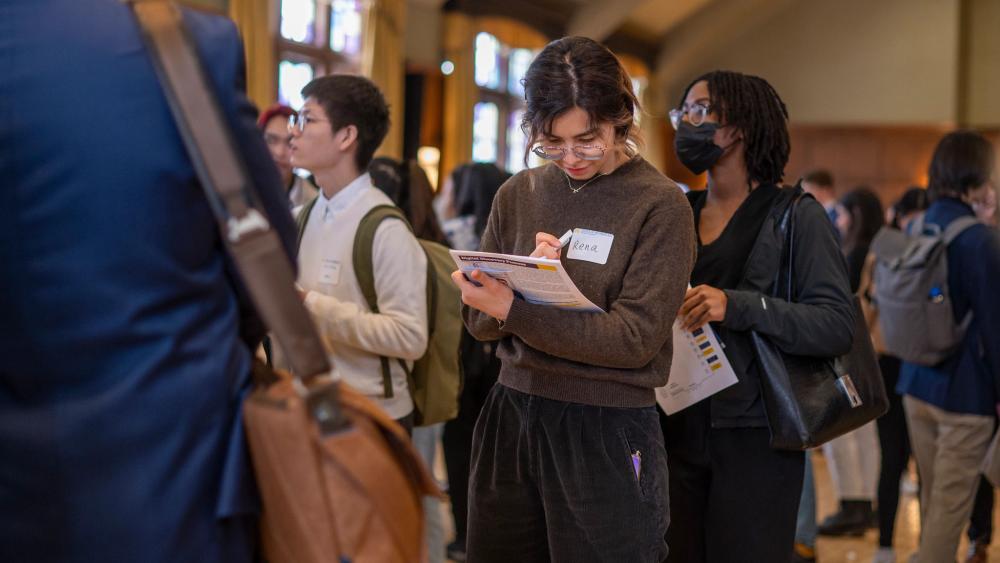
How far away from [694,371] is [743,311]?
0.19 metres

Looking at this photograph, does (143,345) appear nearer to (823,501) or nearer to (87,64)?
(87,64)

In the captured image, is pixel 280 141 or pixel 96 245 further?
pixel 280 141

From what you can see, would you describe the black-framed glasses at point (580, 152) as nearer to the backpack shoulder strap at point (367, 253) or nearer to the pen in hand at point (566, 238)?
the pen in hand at point (566, 238)

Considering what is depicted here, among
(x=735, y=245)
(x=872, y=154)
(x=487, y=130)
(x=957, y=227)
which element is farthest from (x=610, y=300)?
(x=872, y=154)

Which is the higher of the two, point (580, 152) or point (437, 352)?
point (580, 152)

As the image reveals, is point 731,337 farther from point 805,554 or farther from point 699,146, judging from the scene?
point 805,554

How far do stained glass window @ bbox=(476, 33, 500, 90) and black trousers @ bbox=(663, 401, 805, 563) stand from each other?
402 inches

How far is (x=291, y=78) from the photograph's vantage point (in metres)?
9.92

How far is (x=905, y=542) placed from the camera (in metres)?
4.69

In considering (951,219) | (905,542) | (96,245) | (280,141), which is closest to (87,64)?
(96,245)

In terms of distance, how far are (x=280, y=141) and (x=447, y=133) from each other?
7612mm

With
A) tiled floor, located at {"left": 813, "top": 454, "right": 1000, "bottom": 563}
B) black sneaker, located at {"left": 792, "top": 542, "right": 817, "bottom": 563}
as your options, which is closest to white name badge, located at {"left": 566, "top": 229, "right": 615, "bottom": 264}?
black sneaker, located at {"left": 792, "top": 542, "right": 817, "bottom": 563}

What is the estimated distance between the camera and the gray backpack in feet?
11.5

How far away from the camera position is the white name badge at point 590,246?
1.93m
